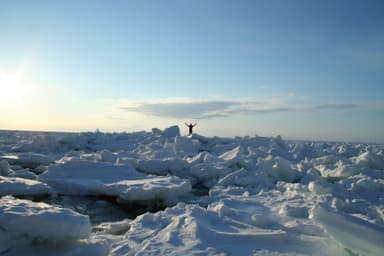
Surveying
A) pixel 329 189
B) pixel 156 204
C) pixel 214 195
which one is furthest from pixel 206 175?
pixel 329 189

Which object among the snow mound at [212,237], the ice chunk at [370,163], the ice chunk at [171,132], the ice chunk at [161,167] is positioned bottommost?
the snow mound at [212,237]

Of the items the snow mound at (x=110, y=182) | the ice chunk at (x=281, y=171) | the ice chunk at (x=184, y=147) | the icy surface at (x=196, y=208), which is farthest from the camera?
the ice chunk at (x=184, y=147)

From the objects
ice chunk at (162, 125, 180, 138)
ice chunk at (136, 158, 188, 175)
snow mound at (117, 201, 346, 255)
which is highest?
ice chunk at (162, 125, 180, 138)

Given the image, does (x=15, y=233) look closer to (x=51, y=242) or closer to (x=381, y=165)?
(x=51, y=242)

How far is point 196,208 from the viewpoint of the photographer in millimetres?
5258

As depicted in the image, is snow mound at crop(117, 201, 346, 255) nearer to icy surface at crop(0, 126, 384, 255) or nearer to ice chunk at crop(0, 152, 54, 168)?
icy surface at crop(0, 126, 384, 255)

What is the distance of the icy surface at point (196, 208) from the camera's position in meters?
3.66

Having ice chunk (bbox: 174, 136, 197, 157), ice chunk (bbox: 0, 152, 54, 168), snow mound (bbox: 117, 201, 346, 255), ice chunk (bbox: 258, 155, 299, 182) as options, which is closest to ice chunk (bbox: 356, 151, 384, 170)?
ice chunk (bbox: 258, 155, 299, 182)

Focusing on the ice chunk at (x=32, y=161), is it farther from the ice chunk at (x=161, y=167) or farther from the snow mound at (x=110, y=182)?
the snow mound at (x=110, y=182)

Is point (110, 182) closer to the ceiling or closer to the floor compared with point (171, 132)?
closer to the floor

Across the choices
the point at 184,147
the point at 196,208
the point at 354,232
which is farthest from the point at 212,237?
the point at 184,147

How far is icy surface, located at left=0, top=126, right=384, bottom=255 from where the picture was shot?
366 cm

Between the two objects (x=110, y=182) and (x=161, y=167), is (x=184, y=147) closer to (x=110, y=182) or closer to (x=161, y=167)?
(x=161, y=167)

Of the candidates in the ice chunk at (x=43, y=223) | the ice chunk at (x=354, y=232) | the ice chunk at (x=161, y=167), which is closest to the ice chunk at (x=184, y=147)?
the ice chunk at (x=161, y=167)
